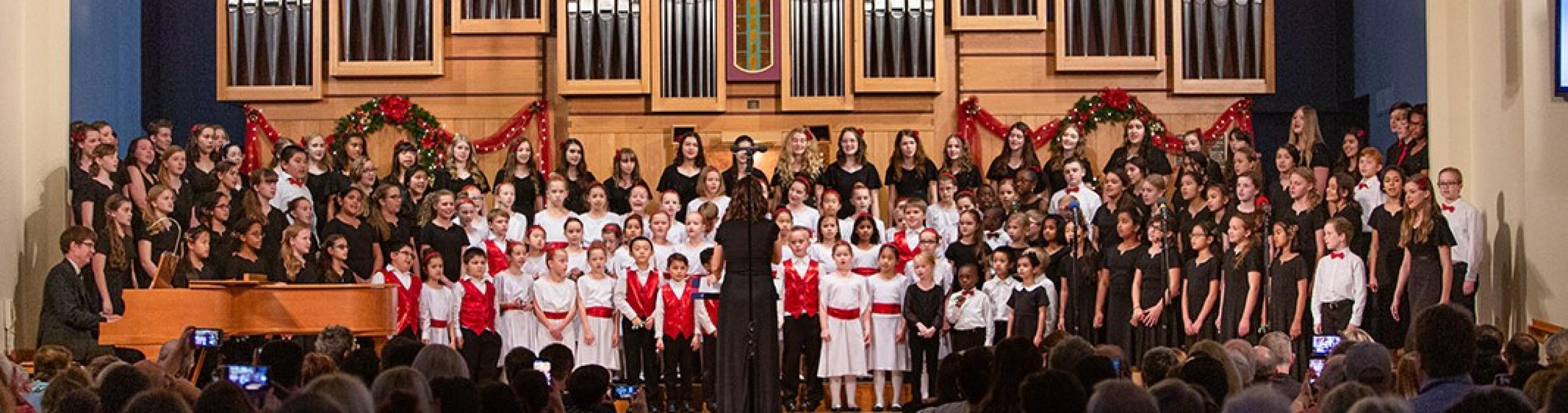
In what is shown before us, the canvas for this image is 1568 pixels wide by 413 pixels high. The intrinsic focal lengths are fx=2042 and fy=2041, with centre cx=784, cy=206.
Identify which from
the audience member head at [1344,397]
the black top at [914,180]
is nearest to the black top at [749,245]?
the black top at [914,180]

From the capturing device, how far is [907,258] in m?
10.9

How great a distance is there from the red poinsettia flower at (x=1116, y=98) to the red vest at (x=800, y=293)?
367 cm

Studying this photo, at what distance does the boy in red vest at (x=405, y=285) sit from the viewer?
33.8ft

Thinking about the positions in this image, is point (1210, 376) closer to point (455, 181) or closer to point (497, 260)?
point (497, 260)

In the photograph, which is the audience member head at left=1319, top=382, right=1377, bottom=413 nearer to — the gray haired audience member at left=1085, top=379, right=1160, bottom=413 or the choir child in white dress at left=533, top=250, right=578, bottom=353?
the gray haired audience member at left=1085, top=379, right=1160, bottom=413

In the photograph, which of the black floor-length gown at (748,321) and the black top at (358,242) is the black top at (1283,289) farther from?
the black top at (358,242)

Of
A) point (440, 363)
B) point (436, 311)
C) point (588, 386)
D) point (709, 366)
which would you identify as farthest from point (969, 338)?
point (440, 363)

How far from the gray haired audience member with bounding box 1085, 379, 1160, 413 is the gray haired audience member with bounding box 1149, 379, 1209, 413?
458mm

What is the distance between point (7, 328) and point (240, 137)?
148 inches

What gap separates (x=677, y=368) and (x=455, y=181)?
2.40 meters

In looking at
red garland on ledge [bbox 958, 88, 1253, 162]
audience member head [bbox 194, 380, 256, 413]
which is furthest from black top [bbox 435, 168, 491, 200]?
audience member head [bbox 194, 380, 256, 413]

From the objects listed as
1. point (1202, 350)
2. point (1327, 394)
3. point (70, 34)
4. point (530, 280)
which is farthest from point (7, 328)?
point (1327, 394)

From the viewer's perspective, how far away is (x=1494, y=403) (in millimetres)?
4195

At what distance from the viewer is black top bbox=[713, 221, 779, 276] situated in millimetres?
8773
